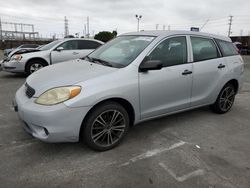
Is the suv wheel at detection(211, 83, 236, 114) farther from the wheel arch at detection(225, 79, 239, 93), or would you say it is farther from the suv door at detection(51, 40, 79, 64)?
the suv door at detection(51, 40, 79, 64)

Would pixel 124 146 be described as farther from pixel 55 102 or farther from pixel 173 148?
pixel 55 102

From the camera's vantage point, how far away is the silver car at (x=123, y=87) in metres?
2.70

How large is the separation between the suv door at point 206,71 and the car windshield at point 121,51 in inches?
38.0

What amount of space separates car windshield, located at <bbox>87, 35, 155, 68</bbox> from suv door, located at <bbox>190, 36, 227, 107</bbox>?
964 mm

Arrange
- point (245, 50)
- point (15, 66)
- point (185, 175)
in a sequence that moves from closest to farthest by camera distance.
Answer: point (185, 175) → point (15, 66) → point (245, 50)

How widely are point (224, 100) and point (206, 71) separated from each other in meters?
0.99

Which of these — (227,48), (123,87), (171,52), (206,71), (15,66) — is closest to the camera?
(123,87)

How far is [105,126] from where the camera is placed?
119 inches

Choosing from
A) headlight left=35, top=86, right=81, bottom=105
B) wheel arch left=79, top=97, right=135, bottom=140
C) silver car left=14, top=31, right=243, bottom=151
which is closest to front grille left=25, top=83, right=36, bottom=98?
silver car left=14, top=31, right=243, bottom=151

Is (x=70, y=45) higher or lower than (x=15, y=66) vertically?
higher

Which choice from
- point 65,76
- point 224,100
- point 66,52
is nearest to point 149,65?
point 65,76

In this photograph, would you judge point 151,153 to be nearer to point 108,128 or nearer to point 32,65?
point 108,128

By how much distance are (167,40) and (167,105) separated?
3.38ft

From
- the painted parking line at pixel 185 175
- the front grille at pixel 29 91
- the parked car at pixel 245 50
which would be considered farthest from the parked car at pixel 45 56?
the parked car at pixel 245 50
